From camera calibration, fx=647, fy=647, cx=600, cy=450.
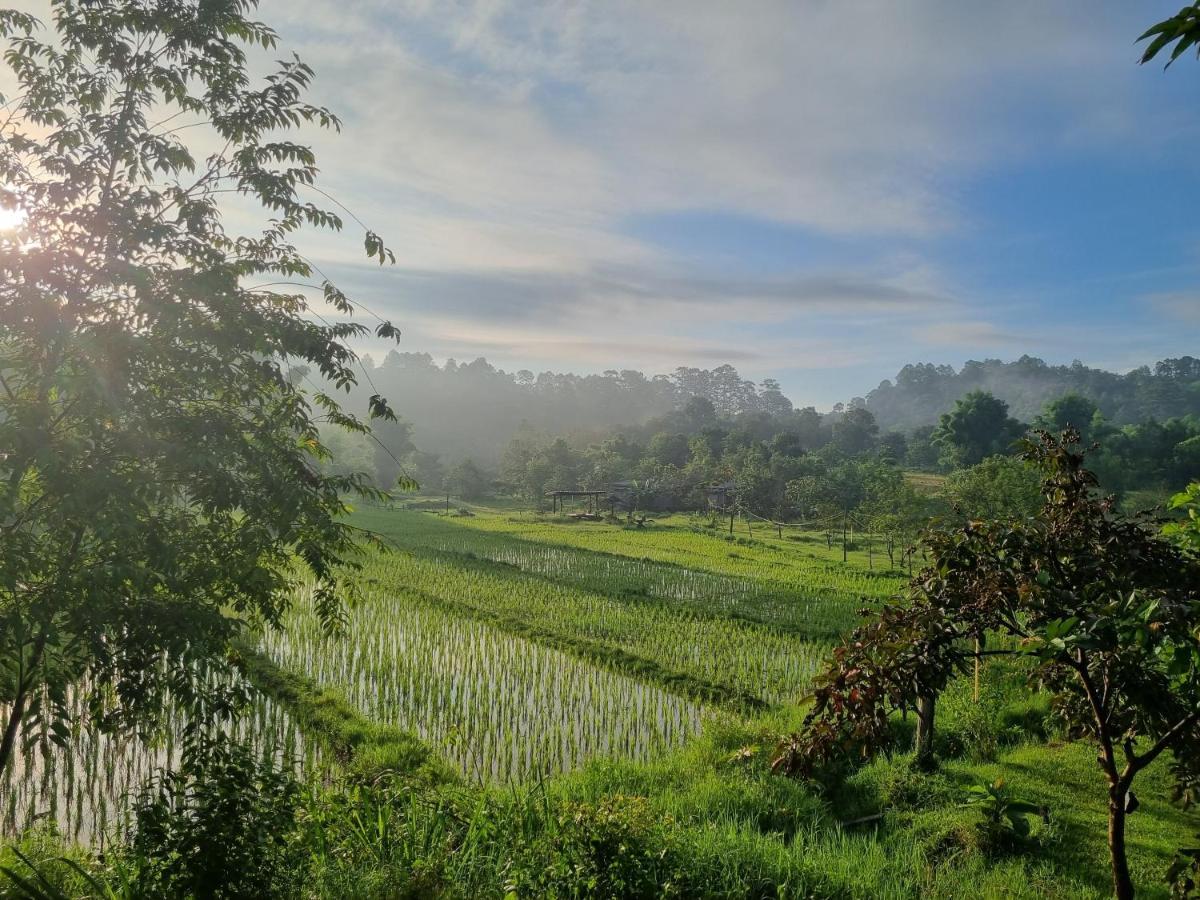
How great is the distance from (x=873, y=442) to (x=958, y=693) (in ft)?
276

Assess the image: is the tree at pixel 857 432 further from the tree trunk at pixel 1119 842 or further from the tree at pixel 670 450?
the tree trunk at pixel 1119 842

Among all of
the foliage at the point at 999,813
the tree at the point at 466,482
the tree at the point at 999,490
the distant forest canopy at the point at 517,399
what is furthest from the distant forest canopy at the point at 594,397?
the foliage at the point at 999,813

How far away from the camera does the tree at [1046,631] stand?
3051mm

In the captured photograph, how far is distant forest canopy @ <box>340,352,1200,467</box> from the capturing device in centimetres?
11450

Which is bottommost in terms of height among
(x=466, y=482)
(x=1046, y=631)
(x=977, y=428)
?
(x=466, y=482)

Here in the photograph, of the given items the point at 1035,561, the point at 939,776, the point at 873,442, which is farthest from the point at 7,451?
the point at 873,442

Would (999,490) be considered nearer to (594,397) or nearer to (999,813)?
Result: (999,813)

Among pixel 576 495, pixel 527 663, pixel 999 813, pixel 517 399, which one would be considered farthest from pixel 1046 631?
pixel 517 399

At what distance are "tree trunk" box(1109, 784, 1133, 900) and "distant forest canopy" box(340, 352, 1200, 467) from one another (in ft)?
288

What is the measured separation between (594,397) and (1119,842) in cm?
15577

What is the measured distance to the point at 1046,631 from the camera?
2863 mm

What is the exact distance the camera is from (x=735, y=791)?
22.4 ft

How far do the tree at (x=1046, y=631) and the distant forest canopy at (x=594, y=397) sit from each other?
3438 inches

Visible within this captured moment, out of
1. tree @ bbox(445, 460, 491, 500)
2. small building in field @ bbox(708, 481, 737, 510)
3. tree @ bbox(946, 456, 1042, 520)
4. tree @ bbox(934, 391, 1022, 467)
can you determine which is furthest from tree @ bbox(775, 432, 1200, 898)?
tree @ bbox(445, 460, 491, 500)
